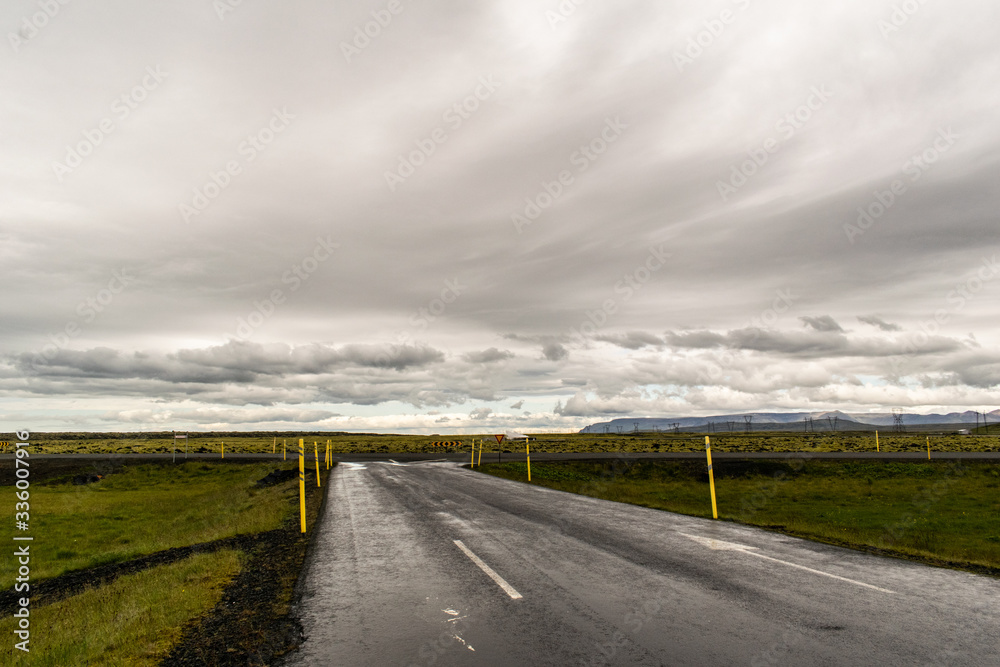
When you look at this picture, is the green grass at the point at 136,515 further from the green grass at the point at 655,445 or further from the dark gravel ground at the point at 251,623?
the green grass at the point at 655,445

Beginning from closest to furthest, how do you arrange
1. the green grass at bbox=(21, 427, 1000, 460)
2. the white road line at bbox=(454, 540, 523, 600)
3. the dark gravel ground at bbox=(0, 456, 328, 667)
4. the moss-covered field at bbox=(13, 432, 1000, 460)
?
the dark gravel ground at bbox=(0, 456, 328, 667), the white road line at bbox=(454, 540, 523, 600), the moss-covered field at bbox=(13, 432, 1000, 460), the green grass at bbox=(21, 427, 1000, 460)

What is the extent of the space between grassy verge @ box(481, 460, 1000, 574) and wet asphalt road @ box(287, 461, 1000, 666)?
2486 mm

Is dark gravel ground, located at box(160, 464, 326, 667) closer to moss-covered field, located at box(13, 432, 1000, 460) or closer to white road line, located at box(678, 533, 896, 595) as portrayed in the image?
white road line, located at box(678, 533, 896, 595)

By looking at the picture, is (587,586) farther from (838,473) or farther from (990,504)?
(838,473)

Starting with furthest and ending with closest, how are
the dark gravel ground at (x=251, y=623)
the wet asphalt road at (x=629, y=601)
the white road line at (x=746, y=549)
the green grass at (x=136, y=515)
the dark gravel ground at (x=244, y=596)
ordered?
1. the green grass at (x=136, y=515)
2. the white road line at (x=746, y=549)
3. the dark gravel ground at (x=244, y=596)
4. the dark gravel ground at (x=251, y=623)
5. the wet asphalt road at (x=629, y=601)

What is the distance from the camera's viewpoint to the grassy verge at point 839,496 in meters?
12.6

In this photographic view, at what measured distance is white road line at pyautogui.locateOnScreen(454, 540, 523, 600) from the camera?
23.2 feet

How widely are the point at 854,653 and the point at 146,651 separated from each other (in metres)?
6.93

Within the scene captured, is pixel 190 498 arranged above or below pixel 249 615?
below

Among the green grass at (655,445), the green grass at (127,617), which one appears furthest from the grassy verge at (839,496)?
the green grass at (655,445)

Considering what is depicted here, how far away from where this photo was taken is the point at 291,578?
334 inches

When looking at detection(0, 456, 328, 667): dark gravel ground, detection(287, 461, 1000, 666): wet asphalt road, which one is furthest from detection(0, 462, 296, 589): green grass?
detection(287, 461, 1000, 666): wet asphalt road

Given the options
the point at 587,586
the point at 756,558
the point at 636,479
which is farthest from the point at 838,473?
the point at 587,586

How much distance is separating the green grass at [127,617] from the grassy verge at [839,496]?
1080 cm
